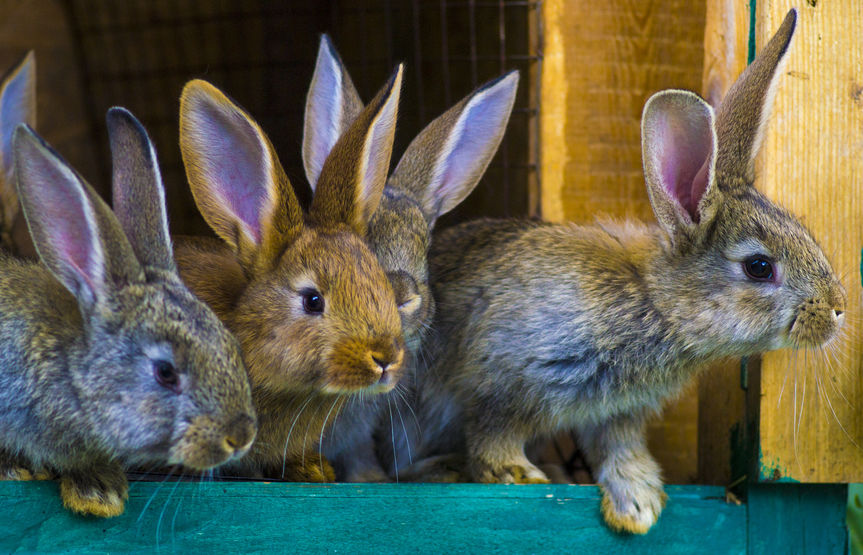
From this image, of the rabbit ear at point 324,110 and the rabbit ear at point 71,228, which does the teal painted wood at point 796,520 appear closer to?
the rabbit ear at point 324,110

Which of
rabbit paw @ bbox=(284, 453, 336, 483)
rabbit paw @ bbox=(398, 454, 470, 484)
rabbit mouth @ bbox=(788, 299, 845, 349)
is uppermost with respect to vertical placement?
rabbit mouth @ bbox=(788, 299, 845, 349)

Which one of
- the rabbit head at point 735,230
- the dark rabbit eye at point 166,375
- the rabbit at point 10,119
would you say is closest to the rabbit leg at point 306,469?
the dark rabbit eye at point 166,375

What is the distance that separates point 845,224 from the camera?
7.38 feet

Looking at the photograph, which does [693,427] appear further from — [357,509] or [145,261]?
[145,261]

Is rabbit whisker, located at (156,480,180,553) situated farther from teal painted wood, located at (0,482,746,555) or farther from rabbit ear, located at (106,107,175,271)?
rabbit ear, located at (106,107,175,271)

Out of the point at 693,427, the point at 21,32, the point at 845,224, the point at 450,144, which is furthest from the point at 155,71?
the point at 845,224

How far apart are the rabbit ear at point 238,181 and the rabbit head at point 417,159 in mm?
236

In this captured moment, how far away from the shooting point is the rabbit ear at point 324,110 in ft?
7.94

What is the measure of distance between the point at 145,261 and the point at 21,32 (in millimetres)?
2189

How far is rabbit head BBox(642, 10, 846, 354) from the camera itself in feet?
6.82

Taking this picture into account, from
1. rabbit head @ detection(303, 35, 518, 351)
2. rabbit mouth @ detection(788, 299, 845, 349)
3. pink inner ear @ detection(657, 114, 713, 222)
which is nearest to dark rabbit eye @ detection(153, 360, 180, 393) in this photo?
rabbit head @ detection(303, 35, 518, 351)

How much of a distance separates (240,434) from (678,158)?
114 centimetres

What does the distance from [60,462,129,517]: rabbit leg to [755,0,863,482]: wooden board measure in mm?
1411

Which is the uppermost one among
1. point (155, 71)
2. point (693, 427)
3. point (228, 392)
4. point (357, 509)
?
point (155, 71)
